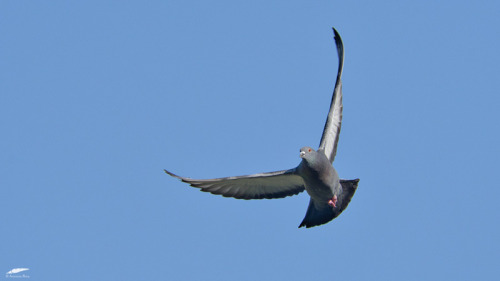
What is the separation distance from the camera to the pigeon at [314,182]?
16016mm

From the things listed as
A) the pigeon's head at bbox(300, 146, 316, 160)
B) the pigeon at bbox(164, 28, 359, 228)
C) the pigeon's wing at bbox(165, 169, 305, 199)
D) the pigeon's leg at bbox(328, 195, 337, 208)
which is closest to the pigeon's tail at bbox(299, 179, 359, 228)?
the pigeon at bbox(164, 28, 359, 228)

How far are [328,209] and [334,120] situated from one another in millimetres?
2658

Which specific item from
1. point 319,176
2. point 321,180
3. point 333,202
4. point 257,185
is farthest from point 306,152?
point 257,185

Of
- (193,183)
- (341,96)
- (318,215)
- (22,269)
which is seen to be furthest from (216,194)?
(22,269)

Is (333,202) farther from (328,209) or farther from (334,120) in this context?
(334,120)

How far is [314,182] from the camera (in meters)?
16.1

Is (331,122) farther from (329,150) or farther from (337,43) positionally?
(337,43)

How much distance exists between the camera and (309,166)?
51.9 ft

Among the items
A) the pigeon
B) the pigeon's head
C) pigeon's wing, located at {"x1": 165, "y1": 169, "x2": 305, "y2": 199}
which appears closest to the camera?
the pigeon's head

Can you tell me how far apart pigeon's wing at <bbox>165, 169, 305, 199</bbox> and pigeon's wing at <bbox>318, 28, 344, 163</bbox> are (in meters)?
1.09

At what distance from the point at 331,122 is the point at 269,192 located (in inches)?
93.5

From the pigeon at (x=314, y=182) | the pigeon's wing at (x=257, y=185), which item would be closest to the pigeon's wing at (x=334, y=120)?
the pigeon at (x=314, y=182)

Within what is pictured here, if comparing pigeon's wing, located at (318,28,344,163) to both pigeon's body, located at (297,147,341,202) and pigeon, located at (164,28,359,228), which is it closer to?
pigeon, located at (164,28,359,228)

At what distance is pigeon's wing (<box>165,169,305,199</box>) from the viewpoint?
53.9ft
